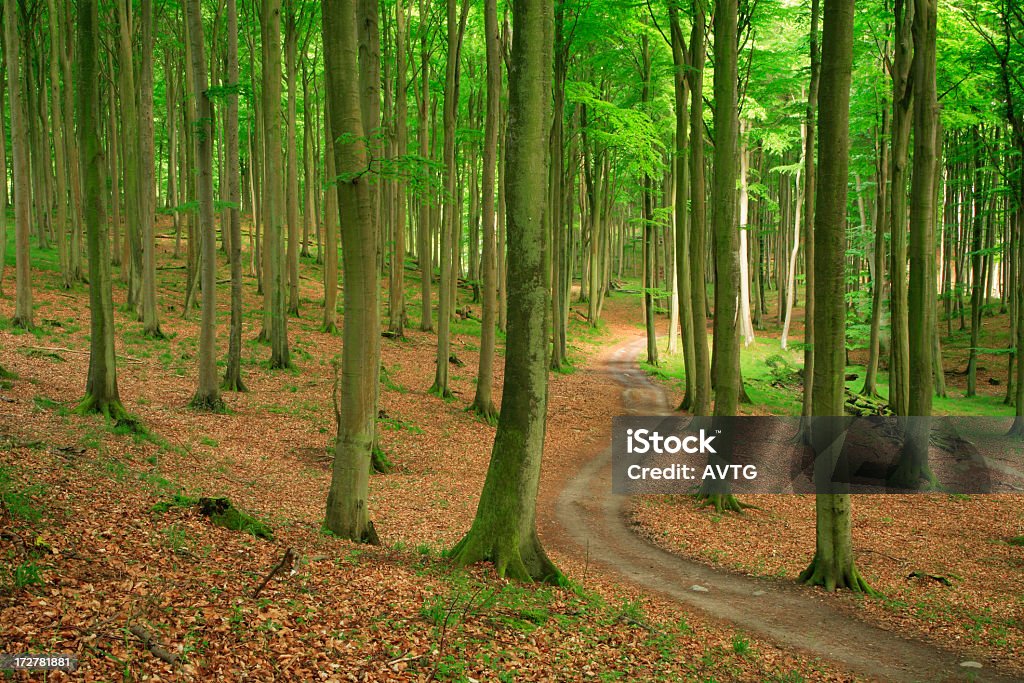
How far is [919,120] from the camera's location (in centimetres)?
1323

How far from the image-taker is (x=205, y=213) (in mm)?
13500

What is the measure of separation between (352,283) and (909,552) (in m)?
9.74

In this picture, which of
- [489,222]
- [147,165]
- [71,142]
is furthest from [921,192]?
[71,142]

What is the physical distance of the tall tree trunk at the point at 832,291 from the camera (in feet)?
28.6

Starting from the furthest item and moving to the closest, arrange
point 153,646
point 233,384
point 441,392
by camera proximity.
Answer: point 441,392, point 233,384, point 153,646

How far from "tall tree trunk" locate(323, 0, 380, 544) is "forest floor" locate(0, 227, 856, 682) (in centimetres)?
49

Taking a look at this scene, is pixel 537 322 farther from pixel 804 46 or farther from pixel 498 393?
pixel 804 46

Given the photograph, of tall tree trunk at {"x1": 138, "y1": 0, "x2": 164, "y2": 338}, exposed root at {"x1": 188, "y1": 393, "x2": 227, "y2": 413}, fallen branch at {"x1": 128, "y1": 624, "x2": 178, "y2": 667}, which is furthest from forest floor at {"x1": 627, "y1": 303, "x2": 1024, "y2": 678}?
tall tree trunk at {"x1": 138, "y1": 0, "x2": 164, "y2": 338}

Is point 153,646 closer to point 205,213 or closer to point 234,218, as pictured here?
point 205,213

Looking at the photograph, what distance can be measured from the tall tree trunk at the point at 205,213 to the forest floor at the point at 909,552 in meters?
8.69

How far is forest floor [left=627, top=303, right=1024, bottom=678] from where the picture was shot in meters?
8.26

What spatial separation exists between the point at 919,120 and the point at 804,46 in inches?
401

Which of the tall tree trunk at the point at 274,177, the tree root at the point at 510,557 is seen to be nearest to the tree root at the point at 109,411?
the tree root at the point at 510,557

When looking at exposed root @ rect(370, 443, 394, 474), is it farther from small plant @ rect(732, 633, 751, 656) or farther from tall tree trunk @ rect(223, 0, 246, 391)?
small plant @ rect(732, 633, 751, 656)
